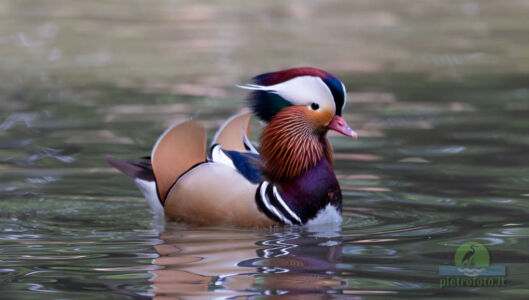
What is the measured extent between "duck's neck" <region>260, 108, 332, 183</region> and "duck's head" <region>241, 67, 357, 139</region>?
3 centimetres

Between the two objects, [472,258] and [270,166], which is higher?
[270,166]

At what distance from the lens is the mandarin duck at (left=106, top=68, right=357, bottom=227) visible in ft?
20.0

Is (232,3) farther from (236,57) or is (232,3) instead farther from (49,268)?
(49,268)

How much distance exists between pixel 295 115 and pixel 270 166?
14.1 inches

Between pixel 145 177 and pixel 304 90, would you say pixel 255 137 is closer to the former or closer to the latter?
pixel 145 177

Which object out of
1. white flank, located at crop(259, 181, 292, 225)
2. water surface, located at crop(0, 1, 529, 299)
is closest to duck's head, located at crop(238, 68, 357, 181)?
white flank, located at crop(259, 181, 292, 225)

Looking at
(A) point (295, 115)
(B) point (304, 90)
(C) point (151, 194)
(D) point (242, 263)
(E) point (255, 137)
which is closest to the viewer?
(D) point (242, 263)

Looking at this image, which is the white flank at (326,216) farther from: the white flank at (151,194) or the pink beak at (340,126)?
the white flank at (151,194)

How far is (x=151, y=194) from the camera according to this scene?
664cm

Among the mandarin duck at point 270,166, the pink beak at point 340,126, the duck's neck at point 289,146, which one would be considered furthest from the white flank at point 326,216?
the pink beak at point 340,126

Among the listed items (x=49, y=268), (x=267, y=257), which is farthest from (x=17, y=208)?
(x=267, y=257)

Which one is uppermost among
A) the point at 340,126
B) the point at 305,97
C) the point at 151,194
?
the point at 305,97

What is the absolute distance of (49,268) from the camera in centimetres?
521

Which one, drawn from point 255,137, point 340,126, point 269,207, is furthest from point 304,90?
point 255,137
